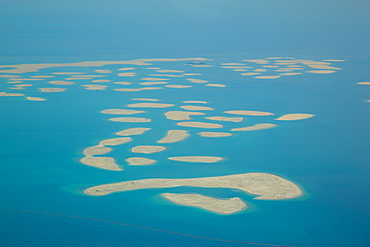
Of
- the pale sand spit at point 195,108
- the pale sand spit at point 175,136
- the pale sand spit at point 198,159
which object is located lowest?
the pale sand spit at point 198,159

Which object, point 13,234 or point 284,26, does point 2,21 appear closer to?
point 284,26

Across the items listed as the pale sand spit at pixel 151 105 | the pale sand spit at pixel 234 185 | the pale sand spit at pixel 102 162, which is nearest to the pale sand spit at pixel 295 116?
the pale sand spit at pixel 151 105

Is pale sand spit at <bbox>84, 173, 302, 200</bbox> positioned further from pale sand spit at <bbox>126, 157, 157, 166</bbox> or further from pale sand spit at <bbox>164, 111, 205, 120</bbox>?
pale sand spit at <bbox>164, 111, 205, 120</bbox>

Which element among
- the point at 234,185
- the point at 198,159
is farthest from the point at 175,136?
the point at 234,185

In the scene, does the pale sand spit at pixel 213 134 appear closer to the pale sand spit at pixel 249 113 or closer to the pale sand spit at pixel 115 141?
the pale sand spit at pixel 115 141

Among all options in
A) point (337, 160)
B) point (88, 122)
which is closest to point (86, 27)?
point (88, 122)
